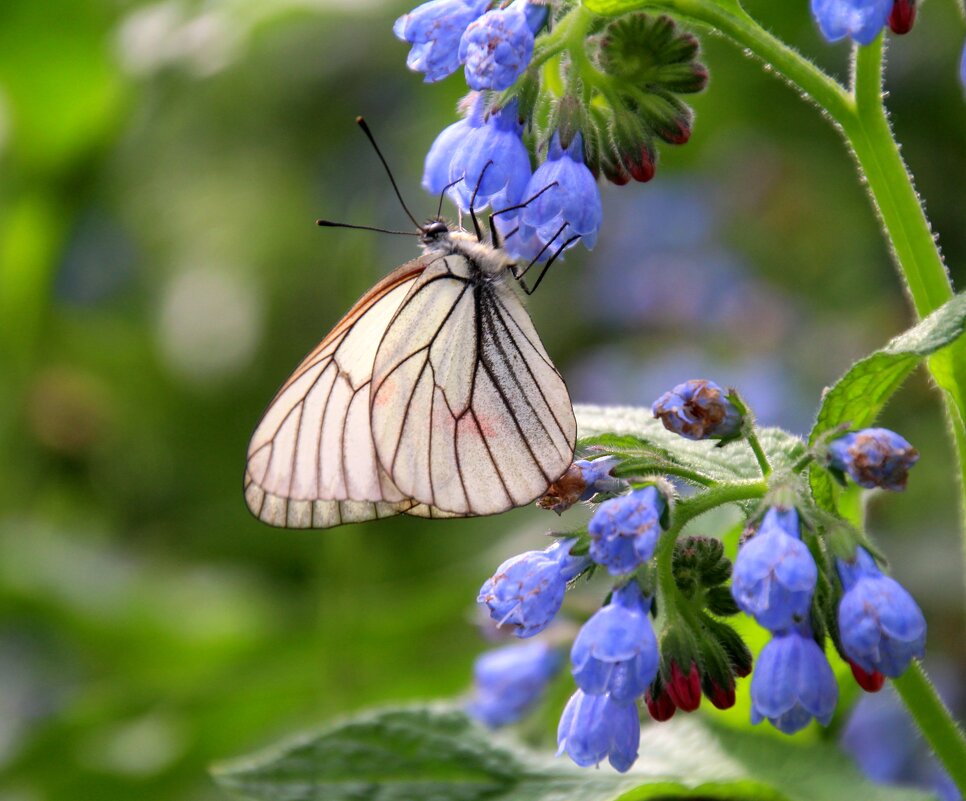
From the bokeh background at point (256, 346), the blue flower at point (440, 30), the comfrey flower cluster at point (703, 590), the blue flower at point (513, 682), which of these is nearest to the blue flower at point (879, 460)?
the comfrey flower cluster at point (703, 590)

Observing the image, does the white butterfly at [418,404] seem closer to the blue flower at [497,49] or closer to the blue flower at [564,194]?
the blue flower at [564,194]

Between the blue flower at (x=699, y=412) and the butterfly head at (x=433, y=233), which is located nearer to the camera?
the blue flower at (x=699, y=412)

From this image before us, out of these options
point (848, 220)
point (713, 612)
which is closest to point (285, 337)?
point (848, 220)

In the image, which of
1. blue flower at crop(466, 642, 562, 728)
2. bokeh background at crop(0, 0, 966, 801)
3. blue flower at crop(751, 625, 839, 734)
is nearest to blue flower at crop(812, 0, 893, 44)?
blue flower at crop(751, 625, 839, 734)

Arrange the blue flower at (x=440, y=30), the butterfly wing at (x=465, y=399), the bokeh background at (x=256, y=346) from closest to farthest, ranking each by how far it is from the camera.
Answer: the blue flower at (x=440, y=30), the butterfly wing at (x=465, y=399), the bokeh background at (x=256, y=346)

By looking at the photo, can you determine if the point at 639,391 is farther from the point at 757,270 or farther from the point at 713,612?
the point at 713,612

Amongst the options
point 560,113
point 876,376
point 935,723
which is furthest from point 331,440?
point 935,723

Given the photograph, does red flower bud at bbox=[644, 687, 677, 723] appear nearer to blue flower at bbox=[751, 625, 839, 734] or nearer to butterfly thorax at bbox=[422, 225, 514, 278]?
blue flower at bbox=[751, 625, 839, 734]
